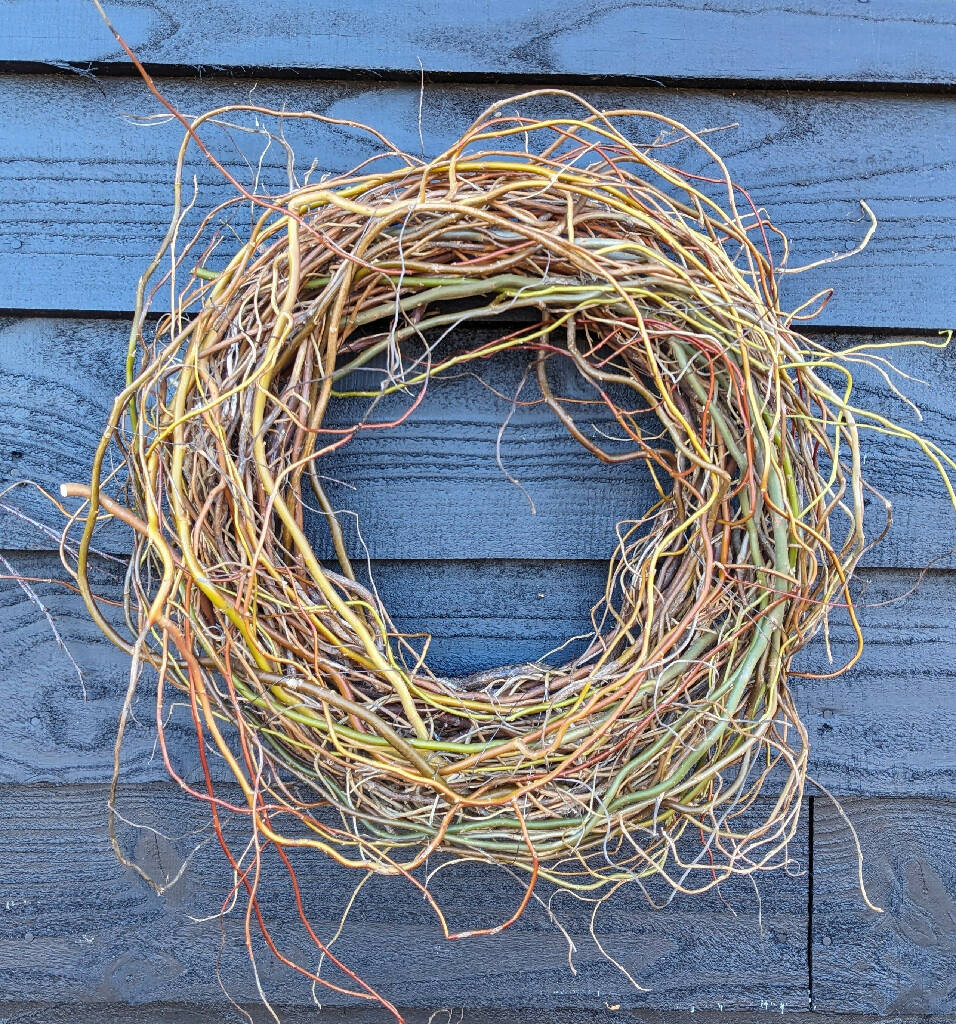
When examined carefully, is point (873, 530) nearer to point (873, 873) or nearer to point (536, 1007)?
point (873, 873)

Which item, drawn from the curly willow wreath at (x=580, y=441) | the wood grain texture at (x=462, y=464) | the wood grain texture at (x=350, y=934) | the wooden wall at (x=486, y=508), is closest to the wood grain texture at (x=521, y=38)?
the wooden wall at (x=486, y=508)

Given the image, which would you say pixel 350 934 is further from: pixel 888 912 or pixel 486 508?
pixel 888 912

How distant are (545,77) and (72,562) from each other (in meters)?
0.70

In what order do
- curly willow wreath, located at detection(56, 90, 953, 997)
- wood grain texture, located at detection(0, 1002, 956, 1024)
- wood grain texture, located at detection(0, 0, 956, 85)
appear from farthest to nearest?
1. wood grain texture, located at detection(0, 1002, 956, 1024)
2. wood grain texture, located at detection(0, 0, 956, 85)
3. curly willow wreath, located at detection(56, 90, 953, 997)

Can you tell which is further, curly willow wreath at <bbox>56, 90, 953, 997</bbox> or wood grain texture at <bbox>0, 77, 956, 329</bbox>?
wood grain texture at <bbox>0, 77, 956, 329</bbox>

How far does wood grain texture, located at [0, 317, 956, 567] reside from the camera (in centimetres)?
86

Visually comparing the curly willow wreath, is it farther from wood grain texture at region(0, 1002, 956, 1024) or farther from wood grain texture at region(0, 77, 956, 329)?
wood grain texture at region(0, 1002, 956, 1024)

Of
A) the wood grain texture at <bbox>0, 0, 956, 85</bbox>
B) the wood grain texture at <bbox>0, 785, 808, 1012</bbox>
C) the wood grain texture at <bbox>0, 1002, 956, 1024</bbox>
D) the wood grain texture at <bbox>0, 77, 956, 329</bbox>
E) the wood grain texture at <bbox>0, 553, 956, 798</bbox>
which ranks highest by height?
the wood grain texture at <bbox>0, 0, 956, 85</bbox>

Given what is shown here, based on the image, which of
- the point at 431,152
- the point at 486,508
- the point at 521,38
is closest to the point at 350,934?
the point at 486,508

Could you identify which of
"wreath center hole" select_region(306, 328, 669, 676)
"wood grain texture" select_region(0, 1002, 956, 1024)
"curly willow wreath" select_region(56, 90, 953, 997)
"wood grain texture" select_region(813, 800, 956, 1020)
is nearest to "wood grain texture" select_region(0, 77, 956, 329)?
"curly willow wreath" select_region(56, 90, 953, 997)

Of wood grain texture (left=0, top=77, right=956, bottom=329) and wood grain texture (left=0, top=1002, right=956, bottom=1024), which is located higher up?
wood grain texture (left=0, top=77, right=956, bottom=329)

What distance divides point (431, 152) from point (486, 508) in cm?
37

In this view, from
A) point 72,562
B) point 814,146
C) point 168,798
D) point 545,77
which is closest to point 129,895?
point 168,798

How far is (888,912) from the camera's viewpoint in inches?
36.0
